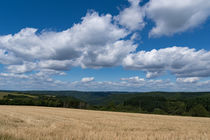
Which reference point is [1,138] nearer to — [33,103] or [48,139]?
[48,139]

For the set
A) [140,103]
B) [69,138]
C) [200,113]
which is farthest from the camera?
[140,103]

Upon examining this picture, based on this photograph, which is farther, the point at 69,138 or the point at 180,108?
the point at 180,108

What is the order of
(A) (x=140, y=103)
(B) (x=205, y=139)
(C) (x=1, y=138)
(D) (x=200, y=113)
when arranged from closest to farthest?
(C) (x=1, y=138) → (B) (x=205, y=139) → (D) (x=200, y=113) → (A) (x=140, y=103)

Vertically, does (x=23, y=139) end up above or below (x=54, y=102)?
above

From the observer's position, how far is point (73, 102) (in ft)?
287

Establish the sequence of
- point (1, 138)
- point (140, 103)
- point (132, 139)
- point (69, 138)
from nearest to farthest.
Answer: point (1, 138), point (69, 138), point (132, 139), point (140, 103)

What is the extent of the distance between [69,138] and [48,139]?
918 mm

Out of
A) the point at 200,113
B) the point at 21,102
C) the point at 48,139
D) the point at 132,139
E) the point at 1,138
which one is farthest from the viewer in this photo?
the point at 21,102

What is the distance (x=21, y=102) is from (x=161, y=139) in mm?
87904

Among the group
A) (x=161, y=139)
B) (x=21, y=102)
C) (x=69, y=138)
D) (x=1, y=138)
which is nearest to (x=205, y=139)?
(x=161, y=139)

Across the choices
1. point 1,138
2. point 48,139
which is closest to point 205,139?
point 48,139

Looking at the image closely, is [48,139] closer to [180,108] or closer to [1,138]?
[1,138]

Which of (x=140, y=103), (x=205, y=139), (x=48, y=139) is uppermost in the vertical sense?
(x=48, y=139)

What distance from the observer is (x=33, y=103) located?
83000 mm
